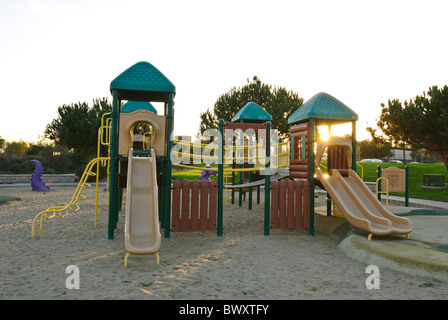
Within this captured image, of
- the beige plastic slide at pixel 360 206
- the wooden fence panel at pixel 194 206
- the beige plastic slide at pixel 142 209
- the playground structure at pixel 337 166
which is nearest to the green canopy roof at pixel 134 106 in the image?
the beige plastic slide at pixel 142 209

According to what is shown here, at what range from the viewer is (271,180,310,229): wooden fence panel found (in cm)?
741

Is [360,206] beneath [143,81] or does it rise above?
beneath

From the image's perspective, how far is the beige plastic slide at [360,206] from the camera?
19.8ft

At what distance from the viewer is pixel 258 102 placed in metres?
32.3

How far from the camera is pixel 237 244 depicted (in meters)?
6.34

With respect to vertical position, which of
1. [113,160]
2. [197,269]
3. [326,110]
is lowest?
[197,269]

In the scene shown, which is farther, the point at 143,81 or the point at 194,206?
the point at 194,206

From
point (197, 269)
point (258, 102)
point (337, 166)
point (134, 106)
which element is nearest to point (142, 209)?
point (197, 269)

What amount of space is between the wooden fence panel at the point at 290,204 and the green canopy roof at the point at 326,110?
1.66 metres

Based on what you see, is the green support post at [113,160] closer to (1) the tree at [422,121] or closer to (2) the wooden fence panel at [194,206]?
(2) the wooden fence panel at [194,206]

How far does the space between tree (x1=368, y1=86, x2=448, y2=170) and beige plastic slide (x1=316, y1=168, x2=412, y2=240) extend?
33.2ft

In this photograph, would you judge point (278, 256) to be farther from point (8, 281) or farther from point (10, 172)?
point (10, 172)

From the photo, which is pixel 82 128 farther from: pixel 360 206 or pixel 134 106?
pixel 360 206

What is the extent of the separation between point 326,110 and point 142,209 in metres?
4.92
